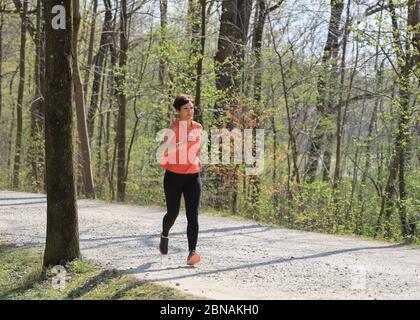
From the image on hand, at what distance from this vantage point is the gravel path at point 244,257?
22.0 ft

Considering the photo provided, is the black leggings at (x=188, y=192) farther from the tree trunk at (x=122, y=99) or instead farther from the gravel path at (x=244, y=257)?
the tree trunk at (x=122, y=99)

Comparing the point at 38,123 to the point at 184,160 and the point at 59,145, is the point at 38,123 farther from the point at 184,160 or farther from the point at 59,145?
the point at 184,160

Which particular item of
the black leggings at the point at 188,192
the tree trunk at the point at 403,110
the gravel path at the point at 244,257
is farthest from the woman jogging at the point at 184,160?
the tree trunk at the point at 403,110

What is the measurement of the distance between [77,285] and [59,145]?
1.72 m

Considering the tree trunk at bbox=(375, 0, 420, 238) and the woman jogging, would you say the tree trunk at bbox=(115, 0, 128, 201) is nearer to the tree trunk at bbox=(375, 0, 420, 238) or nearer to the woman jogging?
the tree trunk at bbox=(375, 0, 420, 238)

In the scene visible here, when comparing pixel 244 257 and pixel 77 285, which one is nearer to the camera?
pixel 77 285

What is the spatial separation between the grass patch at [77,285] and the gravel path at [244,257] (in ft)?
0.79

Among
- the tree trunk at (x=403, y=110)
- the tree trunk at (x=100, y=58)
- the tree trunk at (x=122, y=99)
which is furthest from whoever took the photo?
the tree trunk at (x=100, y=58)

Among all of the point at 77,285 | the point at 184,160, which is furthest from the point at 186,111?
the point at 77,285

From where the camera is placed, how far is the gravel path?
669 centimetres

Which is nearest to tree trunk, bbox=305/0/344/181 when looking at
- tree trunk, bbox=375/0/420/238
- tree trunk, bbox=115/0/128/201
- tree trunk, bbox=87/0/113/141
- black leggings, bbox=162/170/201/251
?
tree trunk, bbox=375/0/420/238

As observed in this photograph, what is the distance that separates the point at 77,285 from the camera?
7105 mm

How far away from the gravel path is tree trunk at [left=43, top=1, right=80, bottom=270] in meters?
0.69
